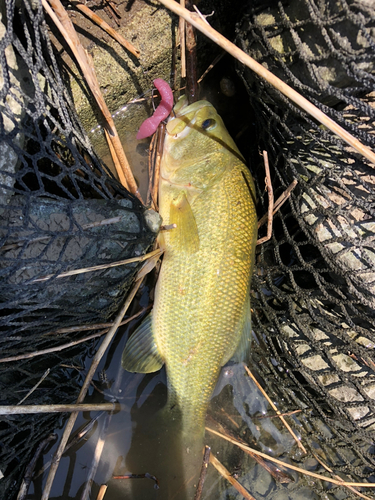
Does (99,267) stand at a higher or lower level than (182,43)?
lower

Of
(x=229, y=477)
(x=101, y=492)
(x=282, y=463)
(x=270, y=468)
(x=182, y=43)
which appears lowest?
(x=270, y=468)

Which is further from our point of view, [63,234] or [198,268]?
[198,268]

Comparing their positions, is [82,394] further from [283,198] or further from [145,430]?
[283,198]

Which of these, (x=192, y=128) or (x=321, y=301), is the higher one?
(x=192, y=128)

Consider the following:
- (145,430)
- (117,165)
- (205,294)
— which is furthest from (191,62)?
(145,430)

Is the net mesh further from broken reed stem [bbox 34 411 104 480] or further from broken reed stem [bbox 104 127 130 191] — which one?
broken reed stem [bbox 104 127 130 191]

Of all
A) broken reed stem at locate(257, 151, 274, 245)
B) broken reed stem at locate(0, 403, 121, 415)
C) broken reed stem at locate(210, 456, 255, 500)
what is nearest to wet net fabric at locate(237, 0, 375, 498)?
broken reed stem at locate(257, 151, 274, 245)

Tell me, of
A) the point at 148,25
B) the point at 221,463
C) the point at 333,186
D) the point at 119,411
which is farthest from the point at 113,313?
the point at 148,25

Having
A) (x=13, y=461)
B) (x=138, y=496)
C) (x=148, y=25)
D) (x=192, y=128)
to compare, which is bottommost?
(x=138, y=496)

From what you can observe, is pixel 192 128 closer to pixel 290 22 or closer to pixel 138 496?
pixel 290 22
